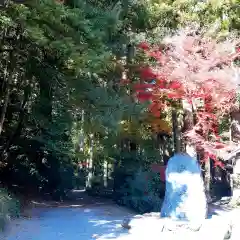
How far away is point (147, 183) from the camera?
1135 centimetres

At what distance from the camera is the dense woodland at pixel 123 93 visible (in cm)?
978

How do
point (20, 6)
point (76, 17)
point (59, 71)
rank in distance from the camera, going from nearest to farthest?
point (20, 6), point (76, 17), point (59, 71)

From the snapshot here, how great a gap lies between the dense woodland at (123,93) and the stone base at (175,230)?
2598mm

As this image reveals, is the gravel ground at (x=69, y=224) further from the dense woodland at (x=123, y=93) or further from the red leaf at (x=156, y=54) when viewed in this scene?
the red leaf at (x=156, y=54)

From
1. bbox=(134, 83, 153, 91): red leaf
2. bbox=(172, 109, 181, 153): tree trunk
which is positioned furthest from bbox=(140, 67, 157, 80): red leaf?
bbox=(172, 109, 181, 153): tree trunk

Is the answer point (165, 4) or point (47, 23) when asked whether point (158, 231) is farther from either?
point (165, 4)

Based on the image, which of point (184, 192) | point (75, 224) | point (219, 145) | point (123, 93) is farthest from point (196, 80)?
point (75, 224)

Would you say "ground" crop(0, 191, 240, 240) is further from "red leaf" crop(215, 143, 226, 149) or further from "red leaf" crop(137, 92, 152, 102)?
"red leaf" crop(137, 92, 152, 102)

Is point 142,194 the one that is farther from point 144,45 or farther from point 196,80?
point 144,45

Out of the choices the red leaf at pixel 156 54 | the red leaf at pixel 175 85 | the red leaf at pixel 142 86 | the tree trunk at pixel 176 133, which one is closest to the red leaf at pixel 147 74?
the red leaf at pixel 142 86

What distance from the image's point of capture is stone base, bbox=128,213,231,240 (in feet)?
24.4

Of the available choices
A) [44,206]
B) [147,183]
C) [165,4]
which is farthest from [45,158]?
[165,4]

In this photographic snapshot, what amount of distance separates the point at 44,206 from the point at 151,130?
4930 mm

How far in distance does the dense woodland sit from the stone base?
2.60 metres
